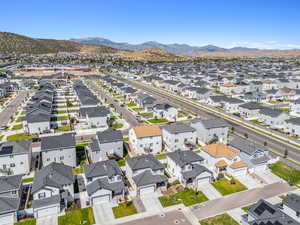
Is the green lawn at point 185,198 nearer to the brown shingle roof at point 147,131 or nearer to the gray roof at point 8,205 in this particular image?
the brown shingle roof at point 147,131

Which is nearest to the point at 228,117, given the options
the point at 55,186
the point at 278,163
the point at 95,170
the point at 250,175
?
the point at 278,163

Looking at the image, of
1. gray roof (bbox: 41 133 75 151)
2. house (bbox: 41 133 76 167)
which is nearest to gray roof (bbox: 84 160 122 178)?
house (bbox: 41 133 76 167)

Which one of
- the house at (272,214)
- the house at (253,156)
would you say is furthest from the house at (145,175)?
the house at (253,156)

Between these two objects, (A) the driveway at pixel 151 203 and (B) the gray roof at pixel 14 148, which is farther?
(B) the gray roof at pixel 14 148

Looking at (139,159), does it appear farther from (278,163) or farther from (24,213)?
(278,163)

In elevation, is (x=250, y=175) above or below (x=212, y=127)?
below

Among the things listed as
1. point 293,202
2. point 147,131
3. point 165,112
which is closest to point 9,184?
point 147,131

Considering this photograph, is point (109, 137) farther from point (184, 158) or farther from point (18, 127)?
point (18, 127)
